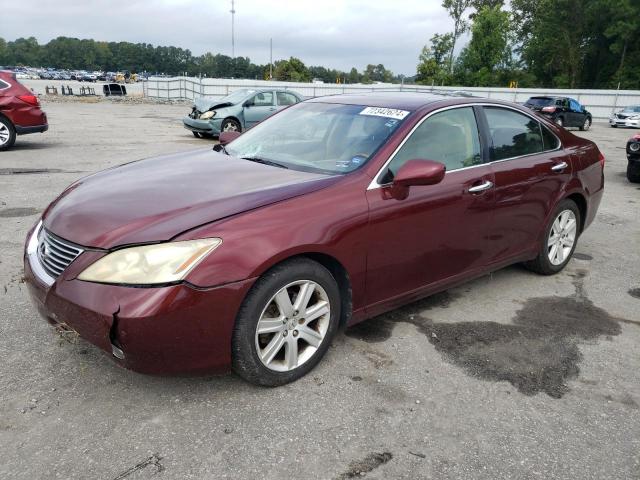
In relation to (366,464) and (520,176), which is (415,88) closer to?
(520,176)

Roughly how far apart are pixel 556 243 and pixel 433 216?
1.96m

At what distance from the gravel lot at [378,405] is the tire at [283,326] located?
0.13m

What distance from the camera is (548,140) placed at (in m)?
4.69

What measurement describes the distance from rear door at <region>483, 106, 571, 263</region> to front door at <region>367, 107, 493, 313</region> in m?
0.17

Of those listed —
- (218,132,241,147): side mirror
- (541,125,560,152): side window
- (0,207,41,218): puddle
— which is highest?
(541,125,560,152): side window

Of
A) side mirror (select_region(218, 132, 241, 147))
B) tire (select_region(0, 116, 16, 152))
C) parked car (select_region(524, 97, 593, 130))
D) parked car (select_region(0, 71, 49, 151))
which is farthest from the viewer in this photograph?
parked car (select_region(524, 97, 593, 130))

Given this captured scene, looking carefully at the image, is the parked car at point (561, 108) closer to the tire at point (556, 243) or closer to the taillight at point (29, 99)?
the taillight at point (29, 99)

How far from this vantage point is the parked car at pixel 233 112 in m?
14.5

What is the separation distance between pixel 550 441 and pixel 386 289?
124 centimetres

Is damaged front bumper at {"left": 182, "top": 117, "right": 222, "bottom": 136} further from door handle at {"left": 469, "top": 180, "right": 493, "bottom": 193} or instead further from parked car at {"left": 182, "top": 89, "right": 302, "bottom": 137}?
door handle at {"left": 469, "top": 180, "right": 493, "bottom": 193}

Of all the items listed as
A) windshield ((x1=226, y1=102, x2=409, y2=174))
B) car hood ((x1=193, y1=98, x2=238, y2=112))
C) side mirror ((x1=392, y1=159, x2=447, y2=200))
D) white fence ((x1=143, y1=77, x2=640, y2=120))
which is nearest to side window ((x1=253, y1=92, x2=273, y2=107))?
car hood ((x1=193, y1=98, x2=238, y2=112))

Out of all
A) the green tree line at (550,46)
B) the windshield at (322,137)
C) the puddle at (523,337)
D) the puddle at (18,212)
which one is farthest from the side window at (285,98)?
the green tree line at (550,46)

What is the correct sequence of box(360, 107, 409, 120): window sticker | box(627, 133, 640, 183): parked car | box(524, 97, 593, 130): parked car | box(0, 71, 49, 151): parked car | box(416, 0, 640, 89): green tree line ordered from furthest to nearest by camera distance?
box(416, 0, 640, 89): green tree line
box(524, 97, 593, 130): parked car
box(0, 71, 49, 151): parked car
box(627, 133, 640, 183): parked car
box(360, 107, 409, 120): window sticker

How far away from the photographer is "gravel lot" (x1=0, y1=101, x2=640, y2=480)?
94.4 inches
